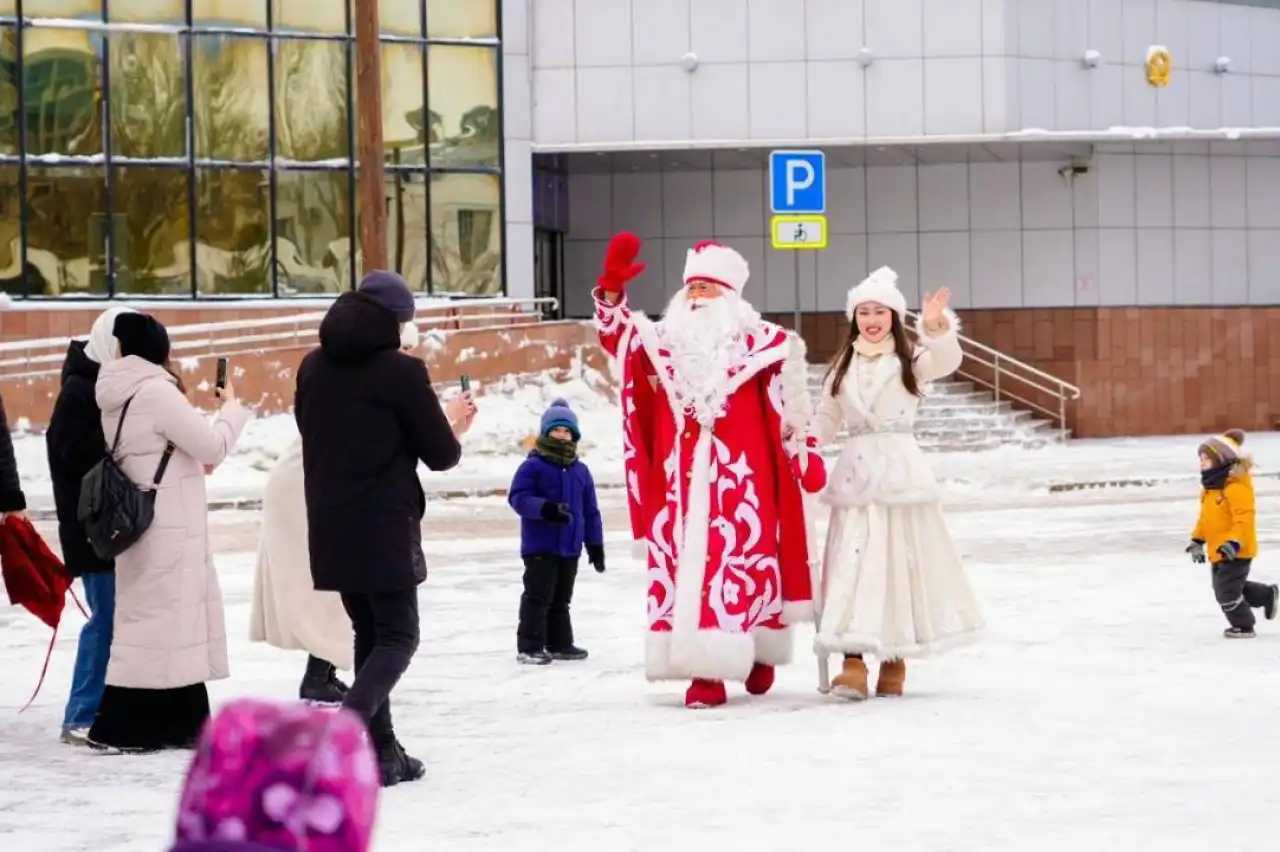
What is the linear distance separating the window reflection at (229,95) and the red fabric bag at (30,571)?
2506 cm

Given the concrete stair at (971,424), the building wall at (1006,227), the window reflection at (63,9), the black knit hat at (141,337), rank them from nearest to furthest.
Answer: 1. the black knit hat at (141,337)
2. the window reflection at (63,9)
3. the concrete stair at (971,424)
4. the building wall at (1006,227)

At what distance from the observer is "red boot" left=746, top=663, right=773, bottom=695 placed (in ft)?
31.8

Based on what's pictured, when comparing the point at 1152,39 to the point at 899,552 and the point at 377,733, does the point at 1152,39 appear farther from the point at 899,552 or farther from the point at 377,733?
the point at 377,733

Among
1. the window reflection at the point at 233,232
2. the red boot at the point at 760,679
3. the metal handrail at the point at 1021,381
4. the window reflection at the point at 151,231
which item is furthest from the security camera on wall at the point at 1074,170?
the red boot at the point at 760,679

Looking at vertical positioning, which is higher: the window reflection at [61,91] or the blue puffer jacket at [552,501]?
the window reflection at [61,91]

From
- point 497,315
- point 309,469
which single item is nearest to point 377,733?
point 309,469

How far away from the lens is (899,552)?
372 inches

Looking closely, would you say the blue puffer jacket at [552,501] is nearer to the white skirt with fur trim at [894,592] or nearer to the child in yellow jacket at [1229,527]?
the white skirt with fur trim at [894,592]

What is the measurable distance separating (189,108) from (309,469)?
2667cm

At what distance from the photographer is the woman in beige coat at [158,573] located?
27.4ft

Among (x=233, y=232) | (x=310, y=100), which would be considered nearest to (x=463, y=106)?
(x=310, y=100)

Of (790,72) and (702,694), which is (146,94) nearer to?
(790,72)

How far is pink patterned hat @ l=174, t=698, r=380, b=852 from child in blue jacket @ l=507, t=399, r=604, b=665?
8.56 m

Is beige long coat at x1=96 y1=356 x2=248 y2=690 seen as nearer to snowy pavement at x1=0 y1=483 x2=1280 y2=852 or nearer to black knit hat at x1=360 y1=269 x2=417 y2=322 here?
snowy pavement at x1=0 y1=483 x2=1280 y2=852
